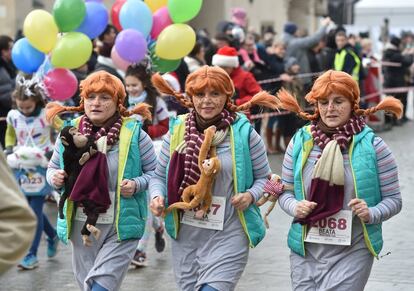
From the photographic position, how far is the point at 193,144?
18.5 feet

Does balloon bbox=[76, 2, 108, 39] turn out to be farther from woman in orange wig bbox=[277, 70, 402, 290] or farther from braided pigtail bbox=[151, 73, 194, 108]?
woman in orange wig bbox=[277, 70, 402, 290]

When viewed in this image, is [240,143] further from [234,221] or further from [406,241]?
[406,241]

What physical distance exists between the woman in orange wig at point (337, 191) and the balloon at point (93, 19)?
439 centimetres

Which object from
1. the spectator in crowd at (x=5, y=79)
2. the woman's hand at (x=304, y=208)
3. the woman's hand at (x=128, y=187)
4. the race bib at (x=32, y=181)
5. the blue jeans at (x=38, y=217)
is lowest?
the blue jeans at (x=38, y=217)

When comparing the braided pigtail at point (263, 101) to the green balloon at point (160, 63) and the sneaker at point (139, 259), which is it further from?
the green balloon at point (160, 63)

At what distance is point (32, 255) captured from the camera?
879cm

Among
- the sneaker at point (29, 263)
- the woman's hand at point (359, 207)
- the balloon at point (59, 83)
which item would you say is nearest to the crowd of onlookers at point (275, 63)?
the balloon at point (59, 83)

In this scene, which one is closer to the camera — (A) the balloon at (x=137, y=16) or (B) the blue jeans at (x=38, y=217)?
(B) the blue jeans at (x=38, y=217)

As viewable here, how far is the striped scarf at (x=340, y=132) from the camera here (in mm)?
5297

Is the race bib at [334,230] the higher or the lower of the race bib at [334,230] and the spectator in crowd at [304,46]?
the higher

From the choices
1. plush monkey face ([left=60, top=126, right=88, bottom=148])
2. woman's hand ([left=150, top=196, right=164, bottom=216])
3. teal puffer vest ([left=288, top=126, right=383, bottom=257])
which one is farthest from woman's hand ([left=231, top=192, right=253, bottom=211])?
plush monkey face ([left=60, top=126, right=88, bottom=148])

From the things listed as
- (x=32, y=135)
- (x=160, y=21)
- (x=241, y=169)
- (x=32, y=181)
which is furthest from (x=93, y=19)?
(x=241, y=169)

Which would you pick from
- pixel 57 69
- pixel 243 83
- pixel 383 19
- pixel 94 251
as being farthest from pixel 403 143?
pixel 383 19

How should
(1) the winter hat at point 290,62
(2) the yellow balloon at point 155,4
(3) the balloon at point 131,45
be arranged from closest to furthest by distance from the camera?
(3) the balloon at point 131,45 → (2) the yellow balloon at point 155,4 → (1) the winter hat at point 290,62
